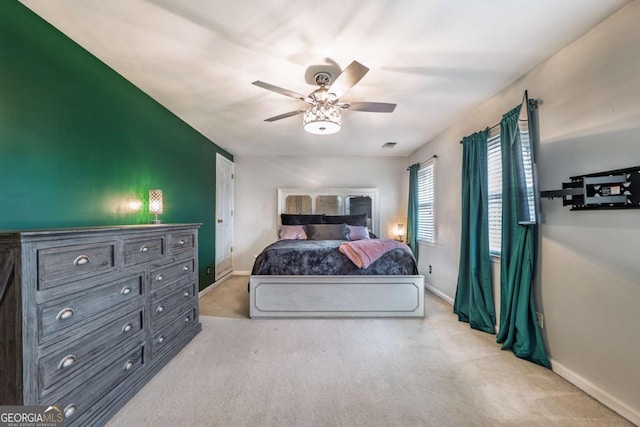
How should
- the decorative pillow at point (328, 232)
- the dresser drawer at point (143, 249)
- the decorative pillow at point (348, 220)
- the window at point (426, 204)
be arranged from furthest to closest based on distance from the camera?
1. the decorative pillow at point (348, 220)
2. the decorative pillow at point (328, 232)
3. the window at point (426, 204)
4. the dresser drawer at point (143, 249)

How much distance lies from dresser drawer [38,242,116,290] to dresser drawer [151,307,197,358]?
2.53 feet

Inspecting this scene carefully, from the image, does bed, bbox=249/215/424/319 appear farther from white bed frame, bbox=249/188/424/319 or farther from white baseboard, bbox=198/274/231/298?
white baseboard, bbox=198/274/231/298

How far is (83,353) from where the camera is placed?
1404 mm

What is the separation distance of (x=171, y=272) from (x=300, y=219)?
291cm

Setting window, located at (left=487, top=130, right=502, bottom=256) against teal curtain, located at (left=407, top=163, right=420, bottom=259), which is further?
teal curtain, located at (left=407, top=163, right=420, bottom=259)

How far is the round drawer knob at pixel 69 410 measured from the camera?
1.29m

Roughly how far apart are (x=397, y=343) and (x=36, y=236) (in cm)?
267

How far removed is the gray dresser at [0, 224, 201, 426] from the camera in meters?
1.14

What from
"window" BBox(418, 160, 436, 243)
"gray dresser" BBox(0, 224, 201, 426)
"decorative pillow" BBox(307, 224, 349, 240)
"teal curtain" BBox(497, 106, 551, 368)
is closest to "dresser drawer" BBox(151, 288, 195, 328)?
"gray dresser" BBox(0, 224, 201, 426)

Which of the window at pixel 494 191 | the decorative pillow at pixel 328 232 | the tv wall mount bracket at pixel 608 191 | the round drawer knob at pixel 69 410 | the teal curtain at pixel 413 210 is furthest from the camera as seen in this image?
the teal curtain at pixel 413 210

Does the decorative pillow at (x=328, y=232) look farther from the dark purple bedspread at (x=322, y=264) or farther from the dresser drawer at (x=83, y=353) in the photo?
the dresser drawer at (x=83, y=353)

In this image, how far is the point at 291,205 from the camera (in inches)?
205

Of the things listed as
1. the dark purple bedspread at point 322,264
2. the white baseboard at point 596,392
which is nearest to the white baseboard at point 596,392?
the white baseboard at point 596,392

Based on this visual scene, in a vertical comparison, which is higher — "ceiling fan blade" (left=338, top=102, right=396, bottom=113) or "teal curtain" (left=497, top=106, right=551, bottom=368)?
"ceiling fan blade" (left=338, top=102, right=396, bottom=113)
